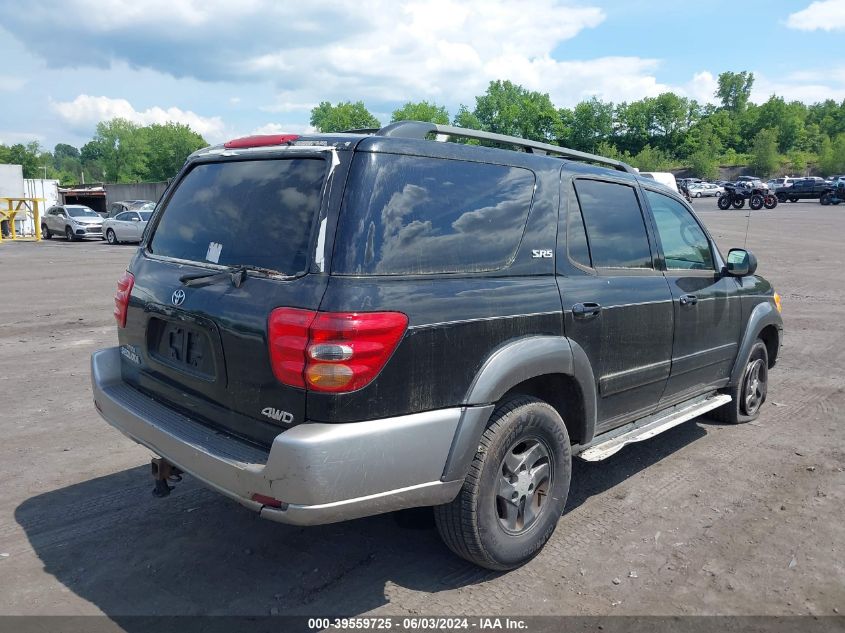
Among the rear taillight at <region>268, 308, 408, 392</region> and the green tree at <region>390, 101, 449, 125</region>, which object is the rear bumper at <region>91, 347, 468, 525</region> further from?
the green tree at <region>390, 101, 449, 125</region>

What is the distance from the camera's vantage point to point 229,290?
2865 millimetres

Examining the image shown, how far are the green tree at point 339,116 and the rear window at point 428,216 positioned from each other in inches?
4265

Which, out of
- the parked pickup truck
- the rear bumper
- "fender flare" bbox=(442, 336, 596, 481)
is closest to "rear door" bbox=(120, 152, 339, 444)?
the rear bumper

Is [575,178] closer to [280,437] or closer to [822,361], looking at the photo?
[280,437]

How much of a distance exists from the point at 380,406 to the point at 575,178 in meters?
1.87

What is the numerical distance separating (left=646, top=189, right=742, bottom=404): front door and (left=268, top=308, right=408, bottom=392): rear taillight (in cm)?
240

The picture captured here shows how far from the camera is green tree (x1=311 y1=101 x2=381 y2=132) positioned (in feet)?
367

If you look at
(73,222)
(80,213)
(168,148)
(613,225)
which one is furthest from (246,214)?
(168,148)

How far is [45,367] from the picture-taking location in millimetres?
7164

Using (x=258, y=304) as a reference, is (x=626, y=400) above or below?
below

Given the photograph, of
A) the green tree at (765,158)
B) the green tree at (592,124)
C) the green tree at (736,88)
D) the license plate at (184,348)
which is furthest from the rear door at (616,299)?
the green tree at (736,88)

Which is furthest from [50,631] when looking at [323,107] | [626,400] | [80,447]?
[323,107]

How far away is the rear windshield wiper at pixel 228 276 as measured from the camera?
2.84 meters

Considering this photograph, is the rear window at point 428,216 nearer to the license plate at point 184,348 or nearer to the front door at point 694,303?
the license plate at point 184,348
